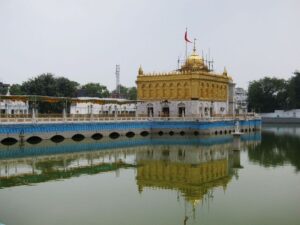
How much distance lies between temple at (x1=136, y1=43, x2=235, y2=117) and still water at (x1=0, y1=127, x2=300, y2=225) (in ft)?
72.6

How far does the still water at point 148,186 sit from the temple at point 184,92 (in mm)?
22142

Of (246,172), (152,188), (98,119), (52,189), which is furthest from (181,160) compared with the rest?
(98,119)

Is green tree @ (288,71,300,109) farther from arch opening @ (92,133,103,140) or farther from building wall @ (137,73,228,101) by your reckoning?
arch opening @ (92,133,103,140)

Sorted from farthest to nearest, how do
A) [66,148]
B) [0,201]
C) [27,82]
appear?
[27,82], [66,148], [0,201]

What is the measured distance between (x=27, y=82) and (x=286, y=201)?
56467 millimetres

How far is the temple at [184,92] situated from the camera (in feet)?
193

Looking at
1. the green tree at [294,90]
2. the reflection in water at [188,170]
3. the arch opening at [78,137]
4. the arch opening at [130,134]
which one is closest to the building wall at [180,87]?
the arch opening at [130,134]

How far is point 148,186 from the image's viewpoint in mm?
21344

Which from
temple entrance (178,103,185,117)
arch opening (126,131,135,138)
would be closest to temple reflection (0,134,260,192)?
arch opening (126,131,135,138)

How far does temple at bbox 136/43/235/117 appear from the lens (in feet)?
193

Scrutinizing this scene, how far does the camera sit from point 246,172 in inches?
1021

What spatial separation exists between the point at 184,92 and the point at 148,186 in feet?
128

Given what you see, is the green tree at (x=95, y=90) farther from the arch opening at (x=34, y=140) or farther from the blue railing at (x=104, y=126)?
the arch opening at (x=34, y=140)

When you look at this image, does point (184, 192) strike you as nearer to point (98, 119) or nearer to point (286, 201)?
point (286, 201)
